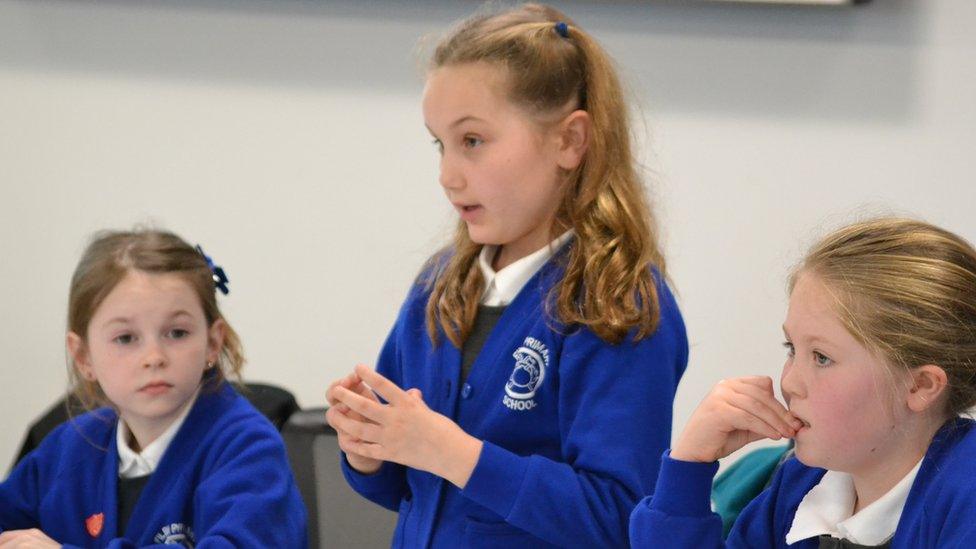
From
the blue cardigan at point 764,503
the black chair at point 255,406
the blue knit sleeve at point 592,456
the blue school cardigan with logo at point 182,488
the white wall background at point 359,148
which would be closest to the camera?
the blue cardigan at point 764,503

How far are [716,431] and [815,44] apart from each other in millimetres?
1552

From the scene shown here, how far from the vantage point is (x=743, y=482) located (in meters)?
2.11

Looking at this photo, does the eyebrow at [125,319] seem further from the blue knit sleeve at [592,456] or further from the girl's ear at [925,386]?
the girl's ear at [925,386]

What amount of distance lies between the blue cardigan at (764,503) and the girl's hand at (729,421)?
2 cm

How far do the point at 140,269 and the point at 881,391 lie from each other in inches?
43.7

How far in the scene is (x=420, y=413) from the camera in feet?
5.29

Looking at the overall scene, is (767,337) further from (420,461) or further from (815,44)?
(420,461)

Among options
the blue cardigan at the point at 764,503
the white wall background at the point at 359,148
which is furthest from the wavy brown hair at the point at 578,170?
the white wall background at the point at 359,148

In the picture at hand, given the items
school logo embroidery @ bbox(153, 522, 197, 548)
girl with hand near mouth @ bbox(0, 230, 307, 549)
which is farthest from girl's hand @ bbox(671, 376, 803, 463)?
school logo embroidery @ bbox(153, 522, 197, 548)

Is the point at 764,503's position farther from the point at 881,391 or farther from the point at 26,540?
the point at 26,540

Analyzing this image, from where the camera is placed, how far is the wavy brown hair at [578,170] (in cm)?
166

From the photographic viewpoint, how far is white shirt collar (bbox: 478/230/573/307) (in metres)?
1.72

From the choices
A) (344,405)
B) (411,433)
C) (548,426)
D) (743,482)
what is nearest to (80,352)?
(344,405)

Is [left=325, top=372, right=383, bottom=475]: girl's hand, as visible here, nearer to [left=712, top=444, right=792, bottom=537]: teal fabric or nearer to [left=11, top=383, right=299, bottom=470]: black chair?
[left=11, top=383, right=299, bottom=470]: black chair
